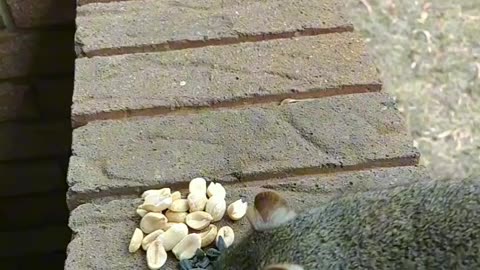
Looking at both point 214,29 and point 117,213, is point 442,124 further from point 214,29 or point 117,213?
point 117,213

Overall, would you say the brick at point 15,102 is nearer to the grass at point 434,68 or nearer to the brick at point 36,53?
the brick at point 36,53

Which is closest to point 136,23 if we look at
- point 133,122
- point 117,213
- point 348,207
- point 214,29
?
point 214,29

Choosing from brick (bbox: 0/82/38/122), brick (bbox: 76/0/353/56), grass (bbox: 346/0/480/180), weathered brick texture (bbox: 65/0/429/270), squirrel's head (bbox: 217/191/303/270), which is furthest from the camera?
brick (bbox: 0/82/38/122)

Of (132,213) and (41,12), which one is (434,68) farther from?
(132,213)

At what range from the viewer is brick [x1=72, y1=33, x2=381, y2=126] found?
1.71 m

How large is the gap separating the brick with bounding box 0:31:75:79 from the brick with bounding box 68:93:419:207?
0.57 meters

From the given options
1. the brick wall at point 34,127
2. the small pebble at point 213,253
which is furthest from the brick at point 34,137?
the small pebble at point 213,253

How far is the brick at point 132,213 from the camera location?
1.46 metres

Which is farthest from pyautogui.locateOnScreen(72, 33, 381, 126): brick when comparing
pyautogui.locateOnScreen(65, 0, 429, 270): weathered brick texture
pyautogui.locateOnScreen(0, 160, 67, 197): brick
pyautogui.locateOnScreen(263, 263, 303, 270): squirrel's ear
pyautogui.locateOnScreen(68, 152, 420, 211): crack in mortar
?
pyautogui.locateOnScreen(0, 160, 67, 197): brick

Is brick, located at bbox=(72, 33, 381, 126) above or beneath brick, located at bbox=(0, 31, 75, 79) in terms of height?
above

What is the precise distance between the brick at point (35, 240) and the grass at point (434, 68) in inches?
34.6

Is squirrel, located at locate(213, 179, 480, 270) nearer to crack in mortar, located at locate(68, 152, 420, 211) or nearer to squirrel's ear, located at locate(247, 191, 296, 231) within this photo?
squirrel's ear, located at locate(247, 191, 296, 231)

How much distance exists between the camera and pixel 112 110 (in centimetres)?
170

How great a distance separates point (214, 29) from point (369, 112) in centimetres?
36
